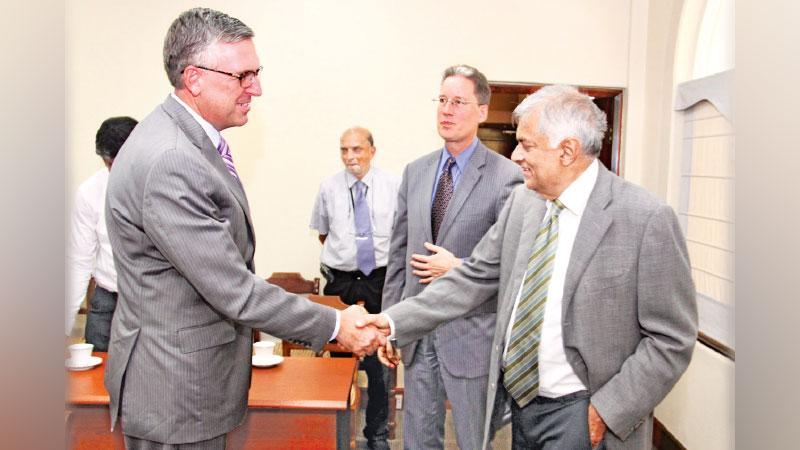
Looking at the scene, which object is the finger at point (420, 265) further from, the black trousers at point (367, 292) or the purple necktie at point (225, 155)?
the black trousers at point (367, 292)

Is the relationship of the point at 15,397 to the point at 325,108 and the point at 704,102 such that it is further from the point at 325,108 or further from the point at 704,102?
the point at 325,108

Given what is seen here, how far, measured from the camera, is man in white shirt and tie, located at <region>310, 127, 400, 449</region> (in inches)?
177

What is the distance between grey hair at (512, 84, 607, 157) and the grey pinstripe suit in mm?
766

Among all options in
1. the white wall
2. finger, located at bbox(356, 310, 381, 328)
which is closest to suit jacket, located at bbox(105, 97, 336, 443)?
finger, located at bbox(356, 310, 381, 328)

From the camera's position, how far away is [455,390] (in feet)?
8.10

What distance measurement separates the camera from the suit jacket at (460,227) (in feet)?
8.05

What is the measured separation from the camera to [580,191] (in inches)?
68.4

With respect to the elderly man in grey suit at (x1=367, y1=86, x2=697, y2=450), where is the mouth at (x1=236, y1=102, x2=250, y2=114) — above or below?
above

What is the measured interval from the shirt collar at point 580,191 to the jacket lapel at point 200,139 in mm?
825

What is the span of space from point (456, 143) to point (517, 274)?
0.96 meters

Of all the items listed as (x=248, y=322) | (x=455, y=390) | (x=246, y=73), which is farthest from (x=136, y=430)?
(x=455, y=390)

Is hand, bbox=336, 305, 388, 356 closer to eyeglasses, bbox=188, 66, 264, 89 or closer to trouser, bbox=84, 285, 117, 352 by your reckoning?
eyeglasses, bbox=188, 66, 264, 89

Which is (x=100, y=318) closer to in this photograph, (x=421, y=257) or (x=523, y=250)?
(x=421, y=257)

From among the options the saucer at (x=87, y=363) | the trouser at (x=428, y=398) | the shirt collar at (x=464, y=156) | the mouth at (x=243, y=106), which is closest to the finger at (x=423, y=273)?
the trouser at (x=428, y=398)
